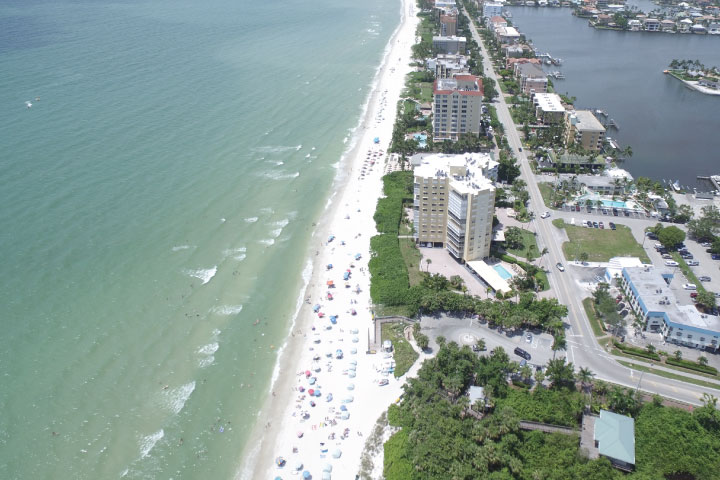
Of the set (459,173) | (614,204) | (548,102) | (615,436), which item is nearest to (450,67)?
(548,102)

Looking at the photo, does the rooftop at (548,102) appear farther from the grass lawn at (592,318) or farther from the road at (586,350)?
the grass lawn at (592,318)

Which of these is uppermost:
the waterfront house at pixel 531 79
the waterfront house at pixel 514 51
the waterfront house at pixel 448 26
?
the waterfront house at pixel 448 26

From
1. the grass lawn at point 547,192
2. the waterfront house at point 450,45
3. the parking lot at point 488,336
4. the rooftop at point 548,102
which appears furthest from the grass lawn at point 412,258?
the waterfront house at point 450,45

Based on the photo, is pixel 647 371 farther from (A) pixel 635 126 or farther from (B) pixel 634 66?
(B) pixel 634 66

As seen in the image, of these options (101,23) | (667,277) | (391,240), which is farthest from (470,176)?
(101,23)

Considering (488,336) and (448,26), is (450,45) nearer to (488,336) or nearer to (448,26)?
(448,26)

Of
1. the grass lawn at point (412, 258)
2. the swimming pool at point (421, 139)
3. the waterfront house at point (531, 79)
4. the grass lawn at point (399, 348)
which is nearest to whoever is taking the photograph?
the grass lawn at point (399, 348)
